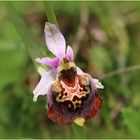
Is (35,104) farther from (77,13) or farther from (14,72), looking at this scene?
(77,13)

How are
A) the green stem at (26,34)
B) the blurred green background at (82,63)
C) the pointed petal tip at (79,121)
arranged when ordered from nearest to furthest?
the pointed petal tip at (79,121)
the green stem at (26,34)
the blurred green background at (82,63)

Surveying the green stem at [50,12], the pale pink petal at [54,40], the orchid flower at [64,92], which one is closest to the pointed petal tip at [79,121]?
the orchid flower at [64,92]

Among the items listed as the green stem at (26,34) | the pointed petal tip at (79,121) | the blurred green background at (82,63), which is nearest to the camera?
the pointed petal tip at (79,121)

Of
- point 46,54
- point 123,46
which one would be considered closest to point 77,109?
point 46,54

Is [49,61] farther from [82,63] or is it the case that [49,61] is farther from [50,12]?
[82,63]

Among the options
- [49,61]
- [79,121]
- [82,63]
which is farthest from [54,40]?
[82,63]

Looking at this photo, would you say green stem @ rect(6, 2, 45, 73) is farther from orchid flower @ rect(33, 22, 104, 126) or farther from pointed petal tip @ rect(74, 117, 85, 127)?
pointed petal tip @ rect(74, 117, 85, 127)

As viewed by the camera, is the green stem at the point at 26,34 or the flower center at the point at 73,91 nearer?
the flower center at the point at 73,91

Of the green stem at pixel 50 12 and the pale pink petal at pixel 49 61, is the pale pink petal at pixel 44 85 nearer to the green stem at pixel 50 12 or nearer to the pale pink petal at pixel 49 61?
the pale pink petal at pixel 49 61
